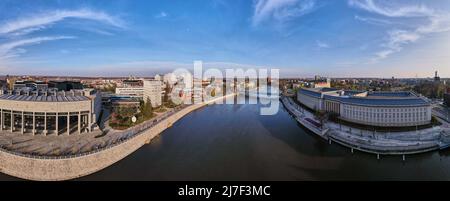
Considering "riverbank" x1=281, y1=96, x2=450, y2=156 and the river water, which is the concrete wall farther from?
"riverbank" x1=281, y1=96, x2=450, y2=156

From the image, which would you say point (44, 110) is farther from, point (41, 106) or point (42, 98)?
point (42, 98)

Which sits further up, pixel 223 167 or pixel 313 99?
pixel 313 99

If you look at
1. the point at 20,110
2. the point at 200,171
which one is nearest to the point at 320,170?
the point at 200,171

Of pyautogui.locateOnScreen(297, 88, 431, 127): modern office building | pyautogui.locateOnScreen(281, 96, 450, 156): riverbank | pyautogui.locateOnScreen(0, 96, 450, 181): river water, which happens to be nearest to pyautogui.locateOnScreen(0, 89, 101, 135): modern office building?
pyautogui.locateOnScreen(0, 96, 450, 181): river water

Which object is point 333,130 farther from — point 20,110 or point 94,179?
point 20,110
